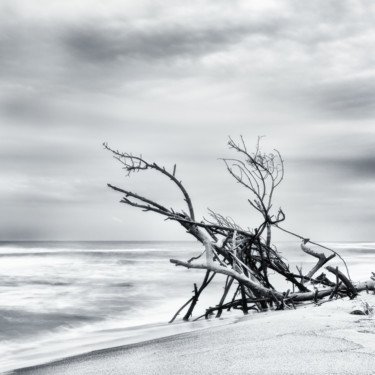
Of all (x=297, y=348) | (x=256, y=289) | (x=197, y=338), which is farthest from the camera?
(x=256, y=289)

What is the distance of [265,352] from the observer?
279 centimetres

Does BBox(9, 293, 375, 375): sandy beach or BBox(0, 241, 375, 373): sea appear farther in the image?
BBox(0, 241, 375, 373): sea

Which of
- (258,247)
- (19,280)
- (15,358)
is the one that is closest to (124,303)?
(258,247)

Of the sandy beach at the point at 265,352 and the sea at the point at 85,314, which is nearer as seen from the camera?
the sandy beach at the point at 265,352

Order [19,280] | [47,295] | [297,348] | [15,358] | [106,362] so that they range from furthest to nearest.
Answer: [19,280], [47,295], [15,358], [106,362], [297,348]

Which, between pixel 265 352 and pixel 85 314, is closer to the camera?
pixel 265 352

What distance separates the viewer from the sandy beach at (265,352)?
2.50 m

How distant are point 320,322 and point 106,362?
1.38m

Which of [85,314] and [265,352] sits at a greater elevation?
[265,352]

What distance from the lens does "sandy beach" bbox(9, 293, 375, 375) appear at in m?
2.50

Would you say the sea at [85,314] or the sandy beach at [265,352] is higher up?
the sandy beach at [265,352]

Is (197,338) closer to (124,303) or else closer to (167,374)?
(167,374)

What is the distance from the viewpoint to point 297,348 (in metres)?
2.80

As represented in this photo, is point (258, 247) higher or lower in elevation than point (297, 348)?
higher
